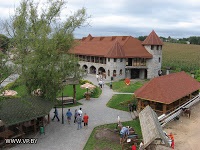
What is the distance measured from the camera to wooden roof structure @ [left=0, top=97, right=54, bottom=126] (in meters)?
16.0

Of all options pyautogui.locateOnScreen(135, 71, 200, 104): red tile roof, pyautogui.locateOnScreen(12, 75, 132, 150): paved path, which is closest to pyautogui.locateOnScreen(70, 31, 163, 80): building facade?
pyautogui.locateOnScreen(12, 75, 132, 150): paved path

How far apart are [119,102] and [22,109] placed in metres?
12.9

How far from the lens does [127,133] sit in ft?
55.1

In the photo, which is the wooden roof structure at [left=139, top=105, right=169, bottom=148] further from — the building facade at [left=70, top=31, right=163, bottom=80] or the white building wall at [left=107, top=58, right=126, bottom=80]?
the building facade at [left=70, top=31, right=163, bottom=80]

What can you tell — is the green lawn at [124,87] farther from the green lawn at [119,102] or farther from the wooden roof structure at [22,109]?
the wooden roof structure at [22,109]

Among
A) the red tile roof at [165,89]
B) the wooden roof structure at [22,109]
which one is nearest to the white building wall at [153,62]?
the red tile roof at [165,89]

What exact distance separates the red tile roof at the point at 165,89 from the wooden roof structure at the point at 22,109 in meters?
8.99

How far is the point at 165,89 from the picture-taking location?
74.8ft

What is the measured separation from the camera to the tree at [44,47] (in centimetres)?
1895

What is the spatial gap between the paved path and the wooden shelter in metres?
2.43

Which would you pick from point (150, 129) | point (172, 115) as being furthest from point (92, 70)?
point (150, 129)

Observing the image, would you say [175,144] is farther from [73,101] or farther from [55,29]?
[55,29]

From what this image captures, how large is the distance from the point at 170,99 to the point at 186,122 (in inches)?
128

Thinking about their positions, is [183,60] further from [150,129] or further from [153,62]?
[150,129]
